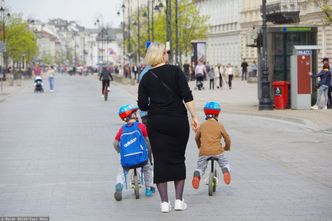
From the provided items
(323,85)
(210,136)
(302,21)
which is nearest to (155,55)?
(210,136)

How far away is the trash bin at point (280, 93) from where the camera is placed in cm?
3056

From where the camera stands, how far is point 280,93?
30.8 m

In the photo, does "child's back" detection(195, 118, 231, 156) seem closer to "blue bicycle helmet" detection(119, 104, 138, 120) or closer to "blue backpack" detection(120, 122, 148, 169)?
"blue backpack" detection(120, 122, 148, 169)

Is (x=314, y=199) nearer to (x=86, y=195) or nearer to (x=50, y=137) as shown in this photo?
(x=86, y=195)

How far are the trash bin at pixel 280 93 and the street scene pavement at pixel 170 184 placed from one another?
4450 mm

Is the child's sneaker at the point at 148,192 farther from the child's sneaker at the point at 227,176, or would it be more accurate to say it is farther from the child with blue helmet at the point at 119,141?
the child's sneaker at the point at 227,176

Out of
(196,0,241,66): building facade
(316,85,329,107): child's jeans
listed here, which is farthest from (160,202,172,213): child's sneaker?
(196,0,241,66): building facade

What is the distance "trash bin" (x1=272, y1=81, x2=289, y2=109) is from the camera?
30.6 meters

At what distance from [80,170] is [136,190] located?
332cm

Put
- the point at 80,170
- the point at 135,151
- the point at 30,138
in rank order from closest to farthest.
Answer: the point at 135,151 < the point at 80,170 < the point at 30,138

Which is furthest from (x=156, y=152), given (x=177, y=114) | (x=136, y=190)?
(x=136, y=190)

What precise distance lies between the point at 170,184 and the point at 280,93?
18390 millimetres

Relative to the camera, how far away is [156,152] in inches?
399

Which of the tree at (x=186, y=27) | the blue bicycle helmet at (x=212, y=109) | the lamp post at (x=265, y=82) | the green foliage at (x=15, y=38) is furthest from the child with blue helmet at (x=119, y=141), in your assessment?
the green foliage at (x=15, y=38)
